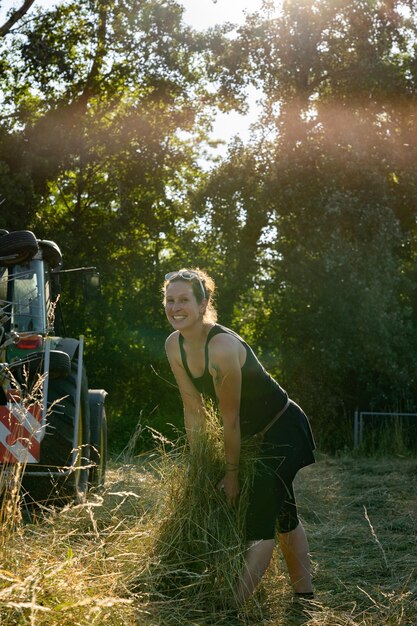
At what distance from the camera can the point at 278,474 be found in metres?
4.70

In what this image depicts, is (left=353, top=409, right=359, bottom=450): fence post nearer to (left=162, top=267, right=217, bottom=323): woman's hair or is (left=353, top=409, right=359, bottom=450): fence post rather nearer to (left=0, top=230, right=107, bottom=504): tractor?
(left=0, top=230, right=107, bottom=504): tractor

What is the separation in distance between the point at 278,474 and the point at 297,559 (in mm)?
399

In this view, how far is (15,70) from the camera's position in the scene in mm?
18797

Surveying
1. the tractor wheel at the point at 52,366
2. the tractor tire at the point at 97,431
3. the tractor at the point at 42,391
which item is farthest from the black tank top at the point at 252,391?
the tractor tire at the point at 97,431

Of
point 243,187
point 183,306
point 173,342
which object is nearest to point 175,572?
point 173,342

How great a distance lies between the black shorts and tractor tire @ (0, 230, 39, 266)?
2320 mm

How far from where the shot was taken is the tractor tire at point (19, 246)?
6402 mm

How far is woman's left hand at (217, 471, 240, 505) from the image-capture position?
4.68 metres

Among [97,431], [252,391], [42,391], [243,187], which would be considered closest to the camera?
[252,391]

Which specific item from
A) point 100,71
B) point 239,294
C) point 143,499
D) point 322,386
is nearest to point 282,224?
point 239,294

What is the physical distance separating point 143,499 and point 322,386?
1096 cm

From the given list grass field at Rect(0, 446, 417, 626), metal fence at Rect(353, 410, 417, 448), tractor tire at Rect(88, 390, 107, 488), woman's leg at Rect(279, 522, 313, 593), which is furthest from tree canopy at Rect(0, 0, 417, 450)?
woman's leg at Rect(279, 522, 313, 593)

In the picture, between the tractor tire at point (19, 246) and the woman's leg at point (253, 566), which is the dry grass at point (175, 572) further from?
the tractor tire at point (19, 246)

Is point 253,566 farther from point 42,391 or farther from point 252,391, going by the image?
point 42,391
